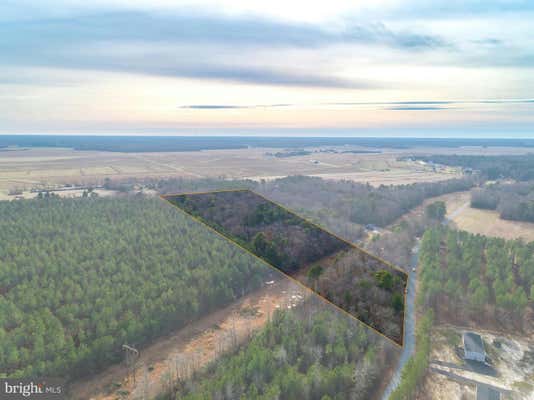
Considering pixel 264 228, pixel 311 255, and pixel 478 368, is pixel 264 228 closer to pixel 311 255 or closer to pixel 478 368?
pixel 311 255

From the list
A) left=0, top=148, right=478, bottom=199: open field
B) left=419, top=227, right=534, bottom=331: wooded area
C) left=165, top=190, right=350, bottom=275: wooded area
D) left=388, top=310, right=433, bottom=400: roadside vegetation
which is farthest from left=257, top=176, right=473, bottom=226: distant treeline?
left=165, top=190, right=350, bottom=275: wooded area

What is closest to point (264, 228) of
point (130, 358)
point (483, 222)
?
point (130, 358)

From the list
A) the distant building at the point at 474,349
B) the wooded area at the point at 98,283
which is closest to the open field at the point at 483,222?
the distant building at the point at 474,349

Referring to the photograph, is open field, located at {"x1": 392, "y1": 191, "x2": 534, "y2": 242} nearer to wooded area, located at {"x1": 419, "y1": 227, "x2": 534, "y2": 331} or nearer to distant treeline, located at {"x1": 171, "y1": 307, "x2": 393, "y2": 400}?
wooded area, located at {"x1": 419, "y1": 227, "x2": 534, "y2": 331}

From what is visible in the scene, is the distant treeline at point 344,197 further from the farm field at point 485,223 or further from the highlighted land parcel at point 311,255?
the highlighted land parcel at point 311,255

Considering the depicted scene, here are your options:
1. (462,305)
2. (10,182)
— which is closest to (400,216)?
(462,305)

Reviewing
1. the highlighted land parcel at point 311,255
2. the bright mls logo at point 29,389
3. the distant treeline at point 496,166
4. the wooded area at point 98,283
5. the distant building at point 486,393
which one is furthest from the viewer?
the distant treeline at point 496,166
